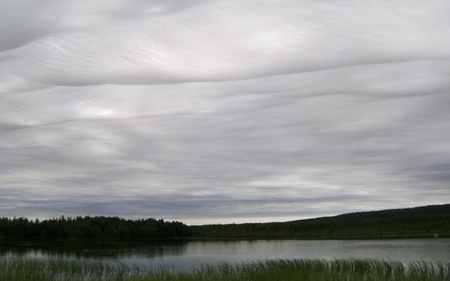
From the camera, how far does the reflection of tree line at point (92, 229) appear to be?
106 metres

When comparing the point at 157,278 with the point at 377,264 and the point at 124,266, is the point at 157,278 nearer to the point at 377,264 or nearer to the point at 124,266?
the point at 124,266

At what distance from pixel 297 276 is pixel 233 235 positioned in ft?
351

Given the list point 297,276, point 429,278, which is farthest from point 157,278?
point 429,278

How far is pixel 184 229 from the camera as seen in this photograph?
126062mm

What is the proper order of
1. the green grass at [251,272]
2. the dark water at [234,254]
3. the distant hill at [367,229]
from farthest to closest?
the distant hill at [367,229], the dark water at [234,254], the green grass at [251,272]

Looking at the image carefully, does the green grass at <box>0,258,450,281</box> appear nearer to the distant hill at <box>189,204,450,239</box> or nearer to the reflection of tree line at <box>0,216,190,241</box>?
the distant hill at <box>189,204,450,239</box>

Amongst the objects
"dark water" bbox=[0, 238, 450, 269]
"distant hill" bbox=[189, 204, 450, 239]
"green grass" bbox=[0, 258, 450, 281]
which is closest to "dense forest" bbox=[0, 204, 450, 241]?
"distant hill" bbox=[189, 204, 450, 239]

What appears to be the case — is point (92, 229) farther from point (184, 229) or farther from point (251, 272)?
point (251, 272)

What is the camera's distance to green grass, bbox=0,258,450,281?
63.4 ft

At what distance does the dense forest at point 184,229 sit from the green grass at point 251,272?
76.2m

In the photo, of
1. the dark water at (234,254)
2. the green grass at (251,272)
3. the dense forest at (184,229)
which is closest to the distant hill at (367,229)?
the dense forest at (184,229)

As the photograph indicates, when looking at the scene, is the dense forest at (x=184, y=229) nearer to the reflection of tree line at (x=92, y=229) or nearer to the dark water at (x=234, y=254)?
the reflection of tree line at (x=92, y=229)

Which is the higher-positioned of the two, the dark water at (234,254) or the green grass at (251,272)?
the green grass at (251,272)

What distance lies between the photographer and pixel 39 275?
21031 millimetres
